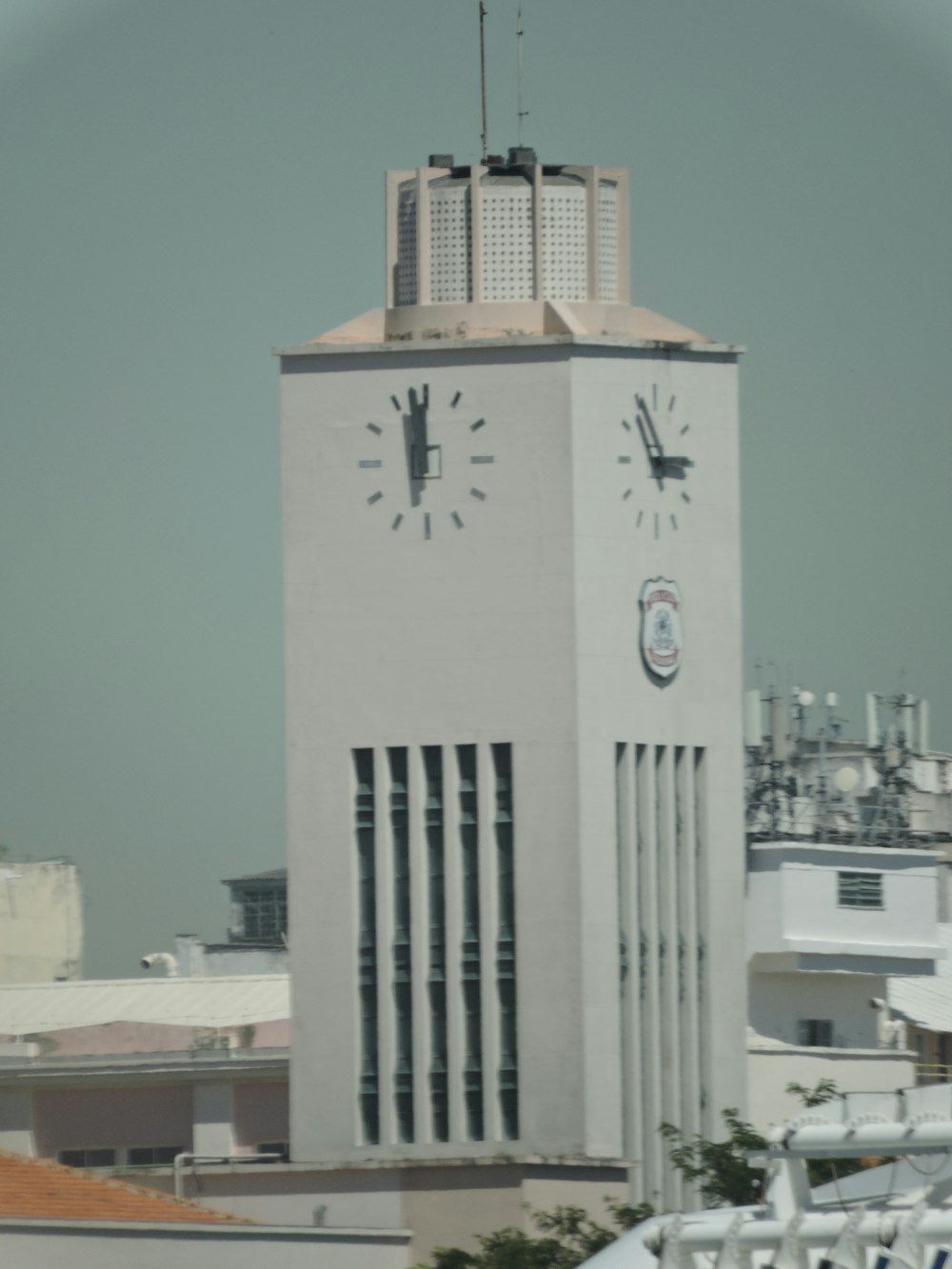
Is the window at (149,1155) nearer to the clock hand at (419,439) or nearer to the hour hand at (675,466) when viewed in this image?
the clock hand at (419,439)

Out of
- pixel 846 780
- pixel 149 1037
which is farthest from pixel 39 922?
pixel 846 780

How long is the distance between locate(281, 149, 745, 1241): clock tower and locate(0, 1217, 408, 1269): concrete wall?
11.7m

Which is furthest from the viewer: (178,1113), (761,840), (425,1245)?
(761,840)

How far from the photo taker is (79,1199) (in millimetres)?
45062

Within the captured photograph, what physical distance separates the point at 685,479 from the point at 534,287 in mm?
4145

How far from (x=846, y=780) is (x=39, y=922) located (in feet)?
74.1

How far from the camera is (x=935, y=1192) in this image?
89.2ft

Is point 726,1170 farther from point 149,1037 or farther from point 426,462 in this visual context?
point 149,1037

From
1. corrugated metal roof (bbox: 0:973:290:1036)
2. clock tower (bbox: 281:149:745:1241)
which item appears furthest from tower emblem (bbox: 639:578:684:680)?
corrugated metal roof (bbox: 0:973:290:1036)

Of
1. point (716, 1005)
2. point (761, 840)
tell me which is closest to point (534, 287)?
point (716, 1005)

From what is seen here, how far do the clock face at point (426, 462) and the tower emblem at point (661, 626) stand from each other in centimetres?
337

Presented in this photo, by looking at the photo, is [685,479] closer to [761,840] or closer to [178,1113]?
[178,1113]

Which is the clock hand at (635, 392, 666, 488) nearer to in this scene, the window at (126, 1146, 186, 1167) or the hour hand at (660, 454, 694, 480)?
the hour hand at (660, 454, 694, 480)

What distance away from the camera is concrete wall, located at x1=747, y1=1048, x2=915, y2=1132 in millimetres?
71125
